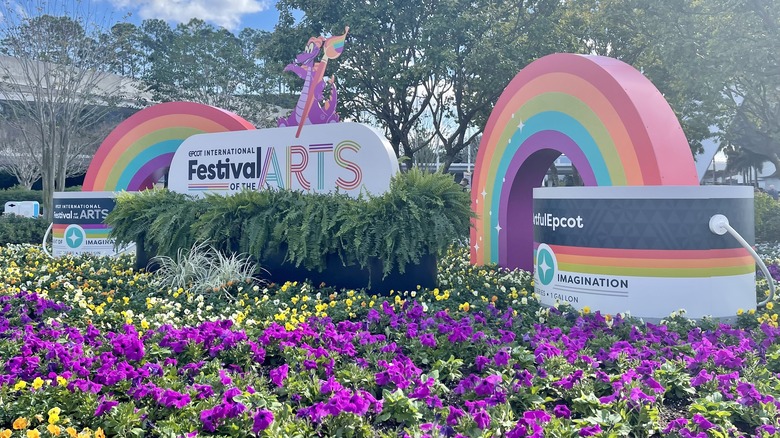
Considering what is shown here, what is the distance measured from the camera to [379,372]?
3.86 metres

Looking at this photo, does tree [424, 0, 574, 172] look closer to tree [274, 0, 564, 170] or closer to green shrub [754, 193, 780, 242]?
tree [274, 0, 564, 170]

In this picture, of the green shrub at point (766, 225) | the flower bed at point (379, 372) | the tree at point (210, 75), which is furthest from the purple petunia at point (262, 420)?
the tree at point (210, 75)

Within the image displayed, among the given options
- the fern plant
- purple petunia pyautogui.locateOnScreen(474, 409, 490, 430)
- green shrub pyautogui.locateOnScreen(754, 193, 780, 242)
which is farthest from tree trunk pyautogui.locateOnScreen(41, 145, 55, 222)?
green shrub pyautogui.locateOnScreen(754, 193, 780, 242)

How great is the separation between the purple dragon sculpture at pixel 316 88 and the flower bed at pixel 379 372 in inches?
151

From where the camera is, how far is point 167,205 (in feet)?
28.5

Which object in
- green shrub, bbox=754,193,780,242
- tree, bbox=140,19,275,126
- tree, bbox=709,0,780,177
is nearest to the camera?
tree, bbox=709,0,780,177

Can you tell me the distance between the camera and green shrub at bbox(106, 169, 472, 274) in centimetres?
687

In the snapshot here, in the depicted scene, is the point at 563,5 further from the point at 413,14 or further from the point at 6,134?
the point at 6,134

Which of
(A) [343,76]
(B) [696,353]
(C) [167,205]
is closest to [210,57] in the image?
(A) [343,76]

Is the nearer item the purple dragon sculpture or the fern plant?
the fern plant

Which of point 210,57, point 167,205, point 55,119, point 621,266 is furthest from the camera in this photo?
point 210,57

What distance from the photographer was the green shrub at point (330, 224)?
6867 mm

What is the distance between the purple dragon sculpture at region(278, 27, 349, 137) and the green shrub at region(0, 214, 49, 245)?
826 centimetres

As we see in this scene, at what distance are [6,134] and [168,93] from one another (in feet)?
24.2
